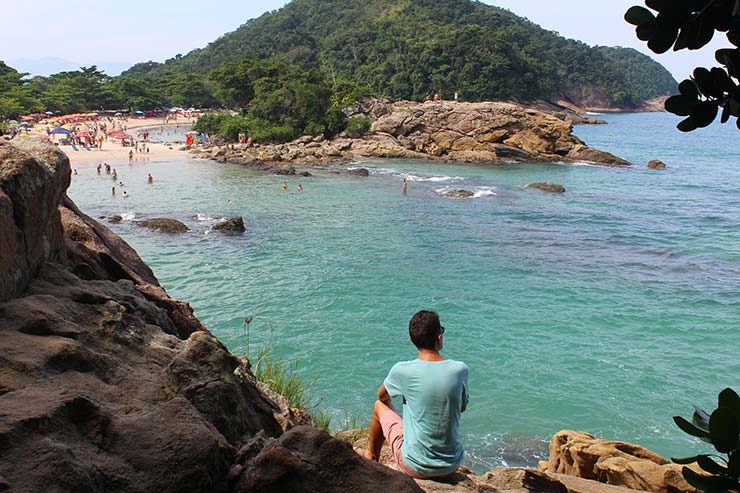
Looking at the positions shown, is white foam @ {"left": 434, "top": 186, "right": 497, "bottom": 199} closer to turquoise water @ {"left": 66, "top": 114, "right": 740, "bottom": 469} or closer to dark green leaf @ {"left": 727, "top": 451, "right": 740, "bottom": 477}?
turquoise water @ {"left": 66, "top": 114, "right": 740, "bottom": 469}

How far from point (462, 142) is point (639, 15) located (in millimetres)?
51075

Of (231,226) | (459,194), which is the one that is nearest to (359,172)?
(459,194)

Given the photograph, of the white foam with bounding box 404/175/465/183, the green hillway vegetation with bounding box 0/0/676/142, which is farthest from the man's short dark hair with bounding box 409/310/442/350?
the green hillway vegetation with bounding box 0/0/676/142

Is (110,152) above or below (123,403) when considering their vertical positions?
below

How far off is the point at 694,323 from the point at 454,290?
6.28 meters

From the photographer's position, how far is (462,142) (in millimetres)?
52000

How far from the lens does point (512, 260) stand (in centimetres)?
2120

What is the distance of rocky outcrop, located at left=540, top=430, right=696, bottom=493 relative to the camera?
5.81m

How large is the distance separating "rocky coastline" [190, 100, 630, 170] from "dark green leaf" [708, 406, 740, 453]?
46665 millimetres

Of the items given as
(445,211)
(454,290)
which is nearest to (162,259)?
(454,290)

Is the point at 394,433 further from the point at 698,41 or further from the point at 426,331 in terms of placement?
the point at 698,41

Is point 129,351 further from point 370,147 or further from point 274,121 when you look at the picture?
point 274,121

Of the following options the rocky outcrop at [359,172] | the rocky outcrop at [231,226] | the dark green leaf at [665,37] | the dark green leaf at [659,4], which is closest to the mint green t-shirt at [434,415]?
the dark green leaf at [665,37]

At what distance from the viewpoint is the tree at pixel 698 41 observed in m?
1.94
